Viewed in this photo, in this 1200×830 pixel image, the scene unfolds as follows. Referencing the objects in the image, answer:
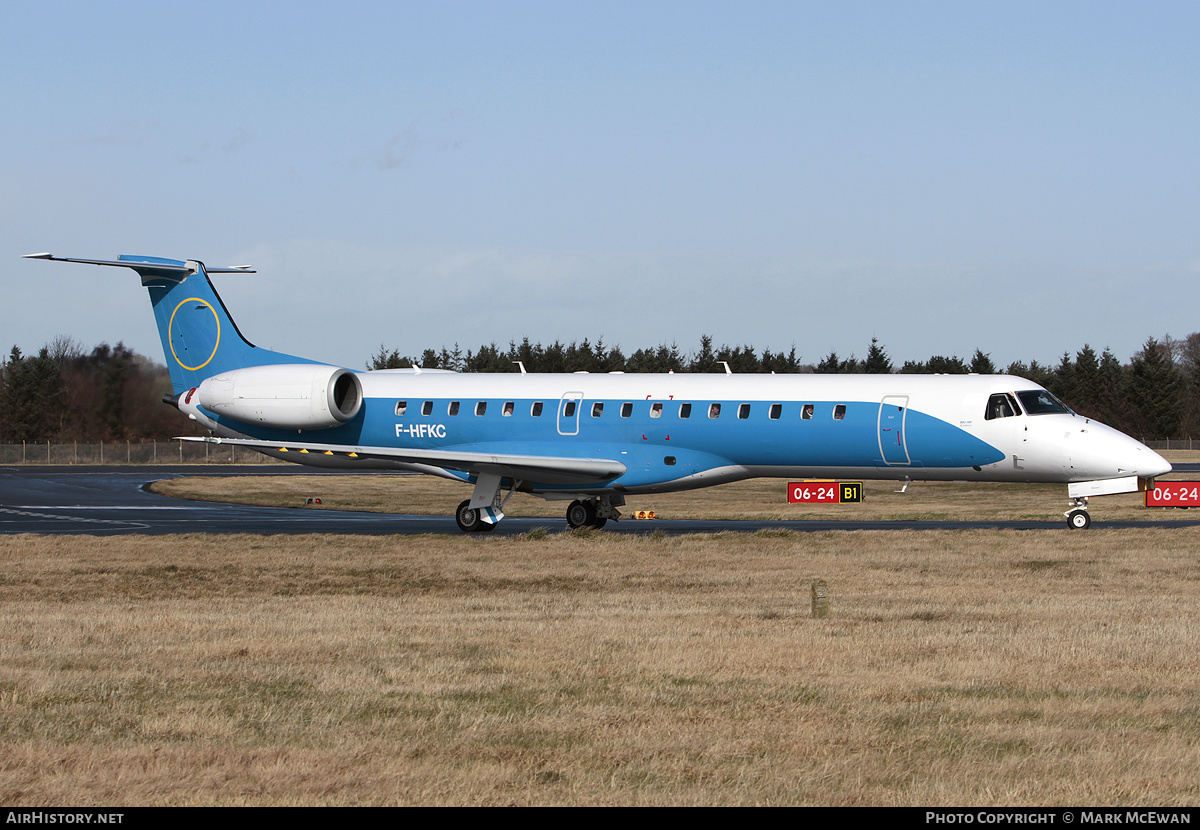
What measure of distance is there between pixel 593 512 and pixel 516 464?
2.85 m

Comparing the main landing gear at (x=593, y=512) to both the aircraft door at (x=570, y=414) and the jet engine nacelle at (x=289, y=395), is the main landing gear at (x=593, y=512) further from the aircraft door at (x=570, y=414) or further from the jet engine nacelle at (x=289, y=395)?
the jet engine nacelle at (x=289, y=395)

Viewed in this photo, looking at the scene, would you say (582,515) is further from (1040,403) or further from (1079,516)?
(1079,516)

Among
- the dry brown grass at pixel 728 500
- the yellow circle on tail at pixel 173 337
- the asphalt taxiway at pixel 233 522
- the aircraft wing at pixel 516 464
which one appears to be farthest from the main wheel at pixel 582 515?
the yellow circle on tail at pixel 173 337

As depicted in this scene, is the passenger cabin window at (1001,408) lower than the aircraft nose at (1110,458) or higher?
higher

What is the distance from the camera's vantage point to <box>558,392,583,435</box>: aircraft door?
29.2 meters

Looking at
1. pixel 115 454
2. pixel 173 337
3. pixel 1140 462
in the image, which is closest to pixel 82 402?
pixel 115 454

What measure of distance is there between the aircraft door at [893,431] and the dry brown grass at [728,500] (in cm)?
698

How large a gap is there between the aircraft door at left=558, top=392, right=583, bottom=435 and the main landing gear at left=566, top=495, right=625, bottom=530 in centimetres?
192

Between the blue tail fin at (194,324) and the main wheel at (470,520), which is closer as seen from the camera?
the main wheel at (470,520)

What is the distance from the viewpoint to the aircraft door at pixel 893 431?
87.6ft

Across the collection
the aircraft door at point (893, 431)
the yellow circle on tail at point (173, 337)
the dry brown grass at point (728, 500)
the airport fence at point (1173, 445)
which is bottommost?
the dry brown grass at point (728, 500)

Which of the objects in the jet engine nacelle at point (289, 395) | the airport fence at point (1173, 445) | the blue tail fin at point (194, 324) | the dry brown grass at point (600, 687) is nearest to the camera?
the dry brown grass at point (600, 687)

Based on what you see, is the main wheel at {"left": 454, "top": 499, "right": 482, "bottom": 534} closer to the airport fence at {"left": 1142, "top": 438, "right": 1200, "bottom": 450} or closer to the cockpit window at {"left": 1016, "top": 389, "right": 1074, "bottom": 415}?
the cockpit window at {"left": 1016, "top": 389, "right": 1074, "bottom": 415}
